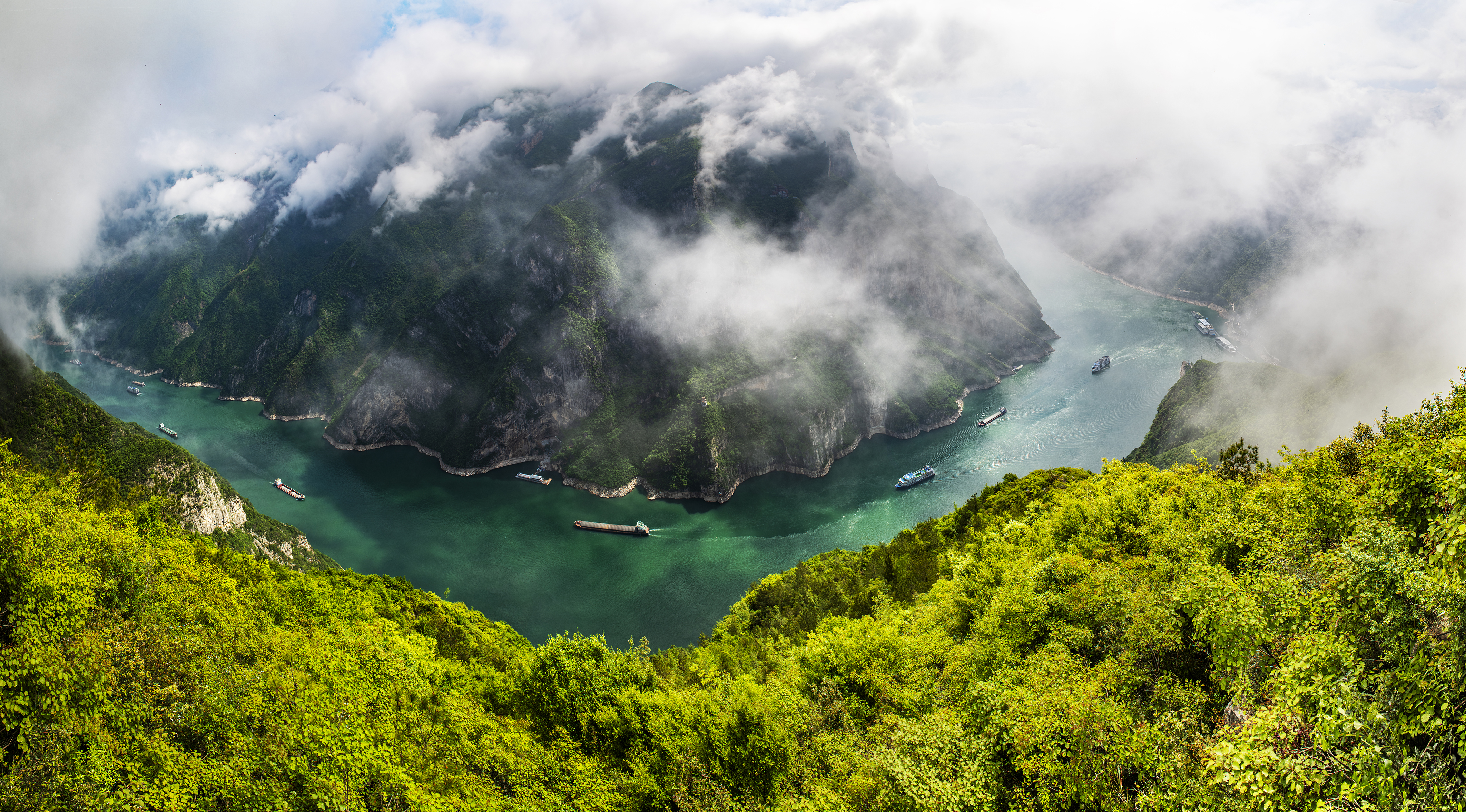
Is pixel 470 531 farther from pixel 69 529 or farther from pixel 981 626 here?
pixel 981 626

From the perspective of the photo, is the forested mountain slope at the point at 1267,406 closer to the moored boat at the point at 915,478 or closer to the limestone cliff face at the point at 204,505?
the moored boat at the point at 915,478

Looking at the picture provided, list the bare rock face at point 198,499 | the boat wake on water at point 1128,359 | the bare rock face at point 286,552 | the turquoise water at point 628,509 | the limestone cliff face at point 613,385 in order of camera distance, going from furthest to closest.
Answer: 1. the boat wake on water at point 1128,359
2. the limestone cliff face at point 613,385
3. the turquoise water at point 628,509
4. the bare rock face at point 286,552
5. the bare rock face at point 198,499

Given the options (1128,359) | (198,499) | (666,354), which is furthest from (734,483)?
(1128,359)

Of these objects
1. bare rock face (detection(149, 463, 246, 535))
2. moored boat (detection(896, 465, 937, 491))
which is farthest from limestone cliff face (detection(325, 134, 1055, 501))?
bare rock face (detection(149, 463, 246, 535))

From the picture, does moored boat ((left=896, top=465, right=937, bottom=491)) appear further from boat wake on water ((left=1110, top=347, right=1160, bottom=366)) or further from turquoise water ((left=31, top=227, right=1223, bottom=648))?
boat wake on water ((left=1110, top=347, right=1160, bottom=366))

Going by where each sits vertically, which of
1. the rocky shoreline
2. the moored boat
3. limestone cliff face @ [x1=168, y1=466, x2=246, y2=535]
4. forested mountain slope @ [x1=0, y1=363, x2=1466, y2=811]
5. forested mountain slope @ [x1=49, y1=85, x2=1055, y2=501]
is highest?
forested mountain slope @ [x1=0, y1=363, x2=1466, y2=811]

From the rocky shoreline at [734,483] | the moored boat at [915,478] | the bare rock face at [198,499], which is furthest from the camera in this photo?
the rocky shoreline at [734,483]

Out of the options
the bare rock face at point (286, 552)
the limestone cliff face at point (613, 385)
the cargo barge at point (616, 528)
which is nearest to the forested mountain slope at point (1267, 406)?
the limestone cliff face at point (613, 385)
